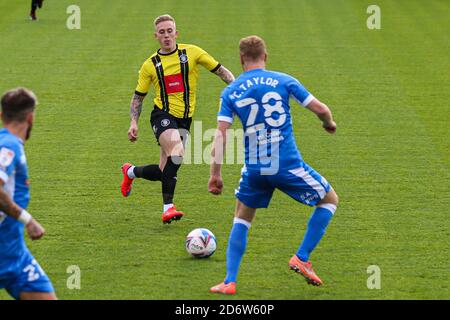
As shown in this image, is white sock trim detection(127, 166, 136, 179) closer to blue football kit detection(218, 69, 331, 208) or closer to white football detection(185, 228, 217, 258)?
white football detection(185, 228, 217, 258)

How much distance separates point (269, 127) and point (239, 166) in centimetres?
579

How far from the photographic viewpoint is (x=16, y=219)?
6312 millimetres

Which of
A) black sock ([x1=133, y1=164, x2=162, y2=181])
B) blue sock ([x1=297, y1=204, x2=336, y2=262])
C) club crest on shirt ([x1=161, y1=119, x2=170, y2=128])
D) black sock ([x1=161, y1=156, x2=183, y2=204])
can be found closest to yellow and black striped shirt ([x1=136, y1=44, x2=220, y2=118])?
club crest on shirt ([x1=161, y1=119, x2=170, y2=128])

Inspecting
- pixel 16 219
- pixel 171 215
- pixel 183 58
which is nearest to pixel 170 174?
pixel 171 215

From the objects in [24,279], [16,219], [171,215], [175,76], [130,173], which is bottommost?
[24,279]

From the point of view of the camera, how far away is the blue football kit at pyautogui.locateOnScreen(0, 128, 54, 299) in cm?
641

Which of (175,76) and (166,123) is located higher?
(175,76)

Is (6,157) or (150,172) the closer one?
(6,157)

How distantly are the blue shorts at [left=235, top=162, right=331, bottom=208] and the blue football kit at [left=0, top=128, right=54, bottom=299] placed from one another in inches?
90.0

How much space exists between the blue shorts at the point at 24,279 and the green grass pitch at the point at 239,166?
1.58 metres

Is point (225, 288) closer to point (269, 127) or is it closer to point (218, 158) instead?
point (218, 158)

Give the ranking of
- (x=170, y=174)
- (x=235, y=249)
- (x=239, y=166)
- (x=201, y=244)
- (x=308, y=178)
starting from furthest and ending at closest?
(x=239, y=166), (x=170, y=174), (x=201, y=244), (x=235, y=249), (x=308, y=178)
